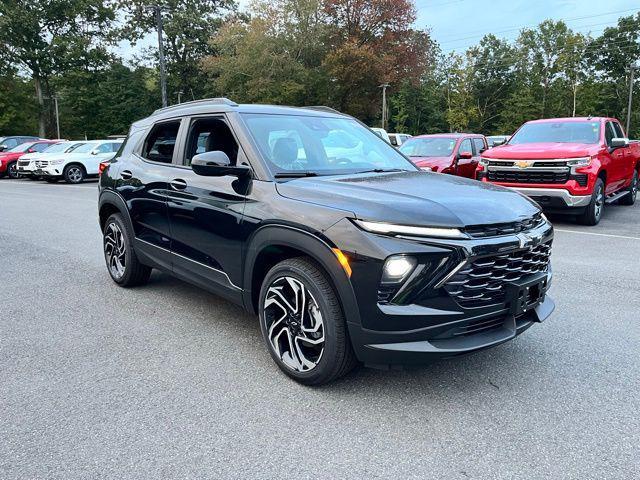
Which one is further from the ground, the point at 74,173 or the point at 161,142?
the point at 161,142

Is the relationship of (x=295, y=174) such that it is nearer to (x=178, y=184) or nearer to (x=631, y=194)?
(x=178, y=184)

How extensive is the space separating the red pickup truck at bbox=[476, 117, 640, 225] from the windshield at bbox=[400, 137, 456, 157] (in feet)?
7.84

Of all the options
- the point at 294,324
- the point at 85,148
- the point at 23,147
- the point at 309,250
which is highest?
the point at 23,147

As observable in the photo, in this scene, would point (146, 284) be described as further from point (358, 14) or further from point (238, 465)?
point (358, 14)

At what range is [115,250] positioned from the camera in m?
5.40

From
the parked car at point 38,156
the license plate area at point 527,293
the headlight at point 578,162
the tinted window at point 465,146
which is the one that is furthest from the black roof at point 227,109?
the parked car at point 38,156

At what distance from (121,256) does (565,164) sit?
7279 mm

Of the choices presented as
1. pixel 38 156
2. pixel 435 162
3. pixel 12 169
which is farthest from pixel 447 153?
pixel 12 169

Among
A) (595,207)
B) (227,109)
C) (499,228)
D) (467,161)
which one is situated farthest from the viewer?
(467,161)

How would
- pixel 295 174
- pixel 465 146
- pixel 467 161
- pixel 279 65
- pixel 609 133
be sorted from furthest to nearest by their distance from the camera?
pixel 279 65 → pixel 465 146 → pixel 467 161 → pixel 609 133 → pixel 295 174

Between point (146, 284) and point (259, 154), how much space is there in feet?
8.61

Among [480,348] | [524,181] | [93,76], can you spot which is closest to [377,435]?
[480,348]

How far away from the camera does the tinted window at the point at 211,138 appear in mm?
3792

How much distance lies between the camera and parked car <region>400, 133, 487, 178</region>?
39.3 ft
